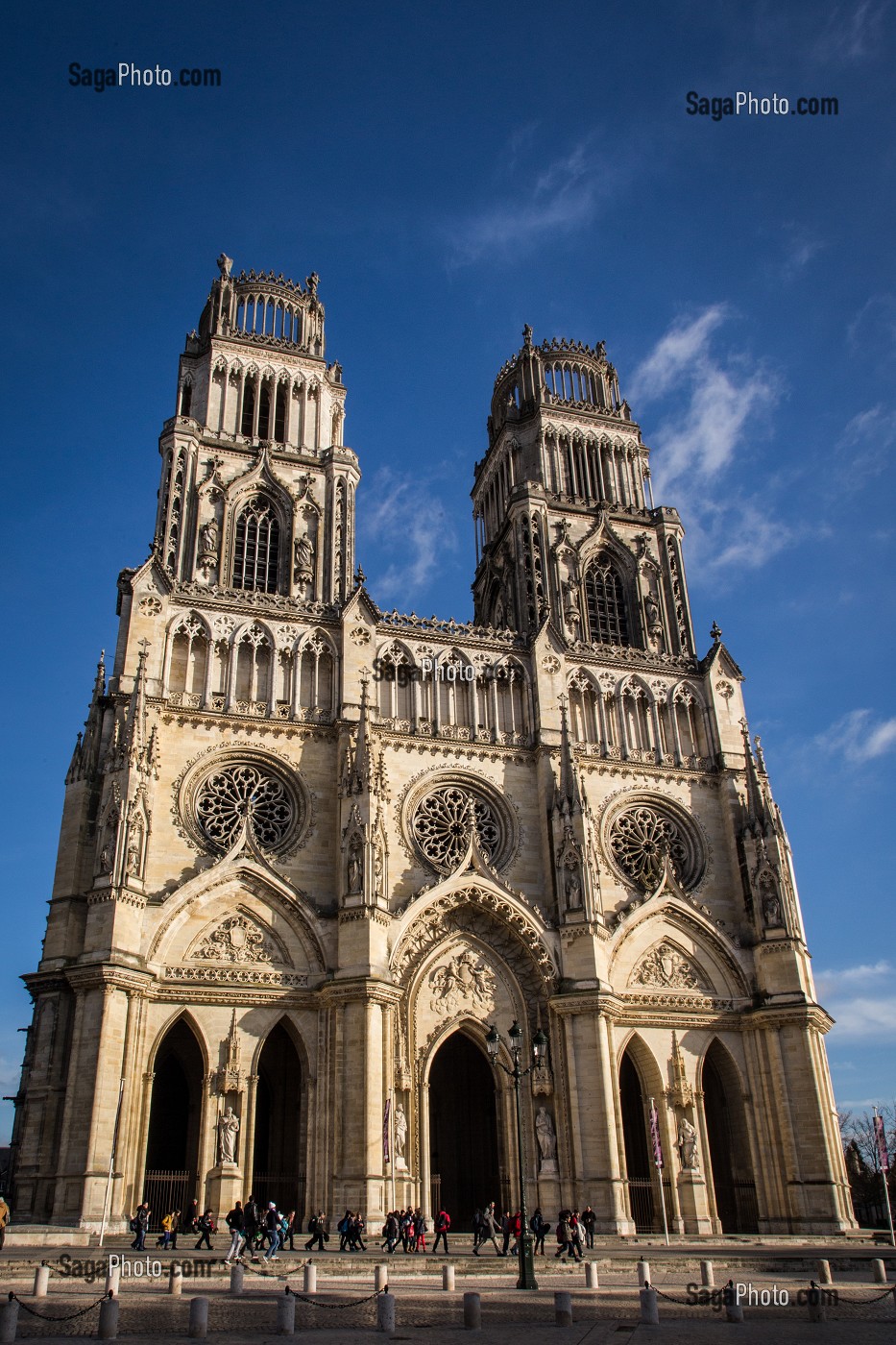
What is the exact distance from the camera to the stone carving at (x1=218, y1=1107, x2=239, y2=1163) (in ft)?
92.0

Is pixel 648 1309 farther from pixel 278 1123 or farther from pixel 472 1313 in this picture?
pixel 278 1123

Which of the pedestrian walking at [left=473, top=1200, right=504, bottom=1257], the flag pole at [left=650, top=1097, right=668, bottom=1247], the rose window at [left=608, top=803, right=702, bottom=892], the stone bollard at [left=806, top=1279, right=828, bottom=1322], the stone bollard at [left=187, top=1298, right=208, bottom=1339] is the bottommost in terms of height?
the stone bollard at [left=806, top=1279, right=828, bottom=1322]

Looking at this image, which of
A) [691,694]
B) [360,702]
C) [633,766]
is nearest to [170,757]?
[360,702]

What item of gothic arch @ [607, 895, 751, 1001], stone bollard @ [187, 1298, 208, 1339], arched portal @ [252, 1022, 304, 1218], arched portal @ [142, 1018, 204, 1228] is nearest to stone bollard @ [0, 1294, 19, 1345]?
stone bollard @ [187, 1298, 208, 1339]

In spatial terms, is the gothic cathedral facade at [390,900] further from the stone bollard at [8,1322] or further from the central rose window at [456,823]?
the stone bollard at [8,1322]

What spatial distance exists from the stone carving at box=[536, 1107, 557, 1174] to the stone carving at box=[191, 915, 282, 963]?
8.83 m

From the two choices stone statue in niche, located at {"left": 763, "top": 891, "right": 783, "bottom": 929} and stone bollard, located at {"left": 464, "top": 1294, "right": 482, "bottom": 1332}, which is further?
stone statue in niche, located at {"left": 763, "top": 891, "right": 783, "bottom": 929}

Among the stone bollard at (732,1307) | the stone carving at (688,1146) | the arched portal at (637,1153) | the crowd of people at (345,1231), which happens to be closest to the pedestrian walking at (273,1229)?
the crowd of people at (345,1231)

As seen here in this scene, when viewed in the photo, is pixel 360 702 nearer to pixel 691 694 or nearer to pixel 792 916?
pixel 691 694

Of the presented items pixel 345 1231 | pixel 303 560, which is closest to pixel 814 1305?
pixel 345 1231

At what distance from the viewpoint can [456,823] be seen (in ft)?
116

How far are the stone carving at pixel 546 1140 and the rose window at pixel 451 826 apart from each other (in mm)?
7571

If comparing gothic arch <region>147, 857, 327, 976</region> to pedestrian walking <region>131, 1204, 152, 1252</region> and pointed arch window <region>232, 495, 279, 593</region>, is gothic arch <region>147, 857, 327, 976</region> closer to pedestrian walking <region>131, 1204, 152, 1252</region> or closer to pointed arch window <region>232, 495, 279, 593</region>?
pedestrian walking <region>131, 1204, 152, 1252</region>

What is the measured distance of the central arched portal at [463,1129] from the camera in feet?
114
